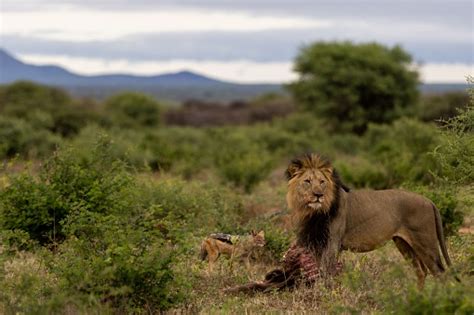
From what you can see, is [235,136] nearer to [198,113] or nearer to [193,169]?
[193,169]

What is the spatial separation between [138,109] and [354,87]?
3013 centimetres

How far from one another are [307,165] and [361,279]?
1.73m

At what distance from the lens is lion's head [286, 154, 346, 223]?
27.7ft

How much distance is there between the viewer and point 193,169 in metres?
22.1

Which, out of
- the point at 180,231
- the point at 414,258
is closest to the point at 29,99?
the point at 180,231

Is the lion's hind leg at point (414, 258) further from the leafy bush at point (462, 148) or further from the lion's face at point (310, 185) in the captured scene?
the lion's face at point (310, 185)

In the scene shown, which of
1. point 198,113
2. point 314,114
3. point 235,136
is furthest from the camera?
point 198,113

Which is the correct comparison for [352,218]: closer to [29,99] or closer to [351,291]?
[351,291]

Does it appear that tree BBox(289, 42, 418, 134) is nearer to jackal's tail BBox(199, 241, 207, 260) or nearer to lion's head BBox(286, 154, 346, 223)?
jackal's tail BBox(199, 241, 207, 260)

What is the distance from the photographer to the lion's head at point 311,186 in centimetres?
844

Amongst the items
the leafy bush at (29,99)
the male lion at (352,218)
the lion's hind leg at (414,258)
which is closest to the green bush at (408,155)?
the lion's hind leg at (414,258)

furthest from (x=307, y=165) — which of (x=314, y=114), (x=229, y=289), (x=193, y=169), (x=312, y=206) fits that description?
(x=314, y=114)

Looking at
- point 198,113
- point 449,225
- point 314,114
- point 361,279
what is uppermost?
point 361,279

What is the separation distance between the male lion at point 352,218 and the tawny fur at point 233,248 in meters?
1.21
